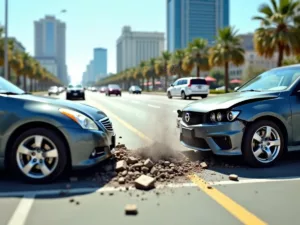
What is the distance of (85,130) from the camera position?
4941mm

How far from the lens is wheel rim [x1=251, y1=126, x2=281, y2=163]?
18.6ft

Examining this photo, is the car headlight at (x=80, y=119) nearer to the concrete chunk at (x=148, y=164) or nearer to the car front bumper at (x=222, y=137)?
the concrete chunk at (x=148, y=164)

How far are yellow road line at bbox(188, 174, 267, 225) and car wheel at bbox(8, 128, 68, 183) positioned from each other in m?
1.76

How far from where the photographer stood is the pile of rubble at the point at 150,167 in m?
4.85

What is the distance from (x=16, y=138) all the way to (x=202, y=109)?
2776 millimetres

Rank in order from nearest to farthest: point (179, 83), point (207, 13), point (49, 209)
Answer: point (49, 209)
point (179, 83)
point (207, 13)

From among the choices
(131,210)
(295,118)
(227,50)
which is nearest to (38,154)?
(131,210)

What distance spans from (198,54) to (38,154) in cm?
5083

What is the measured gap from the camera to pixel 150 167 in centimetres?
538

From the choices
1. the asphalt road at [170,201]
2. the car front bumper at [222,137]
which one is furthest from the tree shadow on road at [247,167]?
the car front bumper at [222,137]

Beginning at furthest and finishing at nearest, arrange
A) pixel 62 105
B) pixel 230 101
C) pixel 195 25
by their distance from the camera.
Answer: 1. pixel 195 25
2. pixel 230 101
3. pixel 62 105

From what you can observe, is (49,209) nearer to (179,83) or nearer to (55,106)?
(55,106)

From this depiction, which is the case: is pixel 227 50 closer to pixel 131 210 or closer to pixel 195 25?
pixel 195 25

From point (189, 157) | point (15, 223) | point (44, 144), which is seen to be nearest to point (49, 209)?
point (15, 223)
